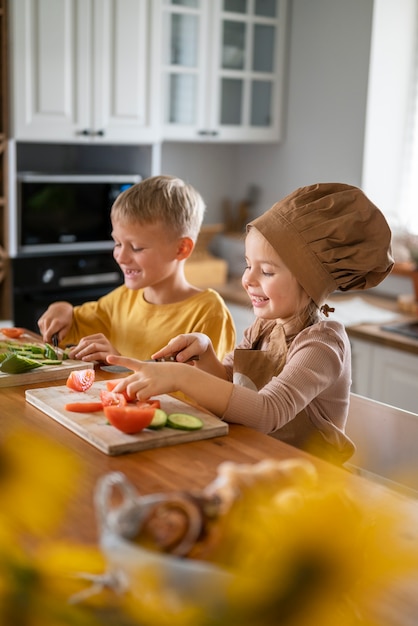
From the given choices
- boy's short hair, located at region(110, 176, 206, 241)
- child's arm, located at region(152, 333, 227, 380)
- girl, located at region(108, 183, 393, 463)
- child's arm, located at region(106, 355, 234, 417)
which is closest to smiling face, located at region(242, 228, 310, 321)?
girl, located at region(108, 183, 393, 463)

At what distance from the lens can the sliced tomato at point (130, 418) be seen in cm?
116

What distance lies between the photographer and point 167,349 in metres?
1.50

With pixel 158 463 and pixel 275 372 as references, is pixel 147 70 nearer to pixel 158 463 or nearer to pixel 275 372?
pixel 275 372

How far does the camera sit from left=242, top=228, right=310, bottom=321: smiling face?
1512mm

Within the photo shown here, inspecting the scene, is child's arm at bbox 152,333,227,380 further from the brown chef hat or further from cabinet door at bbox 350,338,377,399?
cabinet door at bbox 350,338,377,399

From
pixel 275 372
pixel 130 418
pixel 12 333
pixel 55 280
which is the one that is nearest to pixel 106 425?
pixel 130 418

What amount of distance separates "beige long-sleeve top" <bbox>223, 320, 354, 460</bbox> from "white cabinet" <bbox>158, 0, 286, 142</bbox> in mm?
2754

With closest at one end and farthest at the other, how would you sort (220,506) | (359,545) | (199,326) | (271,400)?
(359,545) < (220,506) < (271,400) < (199,326)

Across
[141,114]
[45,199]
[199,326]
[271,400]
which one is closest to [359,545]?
[271,400]

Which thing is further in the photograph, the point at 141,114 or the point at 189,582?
the point at 141,114

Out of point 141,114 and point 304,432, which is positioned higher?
point 141,114

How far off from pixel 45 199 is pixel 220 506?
3.13 metres

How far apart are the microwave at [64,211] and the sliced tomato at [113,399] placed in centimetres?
233

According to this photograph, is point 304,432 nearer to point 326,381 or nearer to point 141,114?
point 326,381
